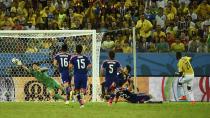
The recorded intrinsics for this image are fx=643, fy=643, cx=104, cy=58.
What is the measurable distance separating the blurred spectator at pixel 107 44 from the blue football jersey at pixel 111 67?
10.1 ft

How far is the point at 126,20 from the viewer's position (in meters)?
27.7

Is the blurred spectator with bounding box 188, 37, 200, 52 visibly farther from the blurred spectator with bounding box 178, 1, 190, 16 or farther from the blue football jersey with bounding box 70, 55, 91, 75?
the blue football jersey with bounding box 70, 55, 91, 75

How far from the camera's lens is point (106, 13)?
93.0 feet

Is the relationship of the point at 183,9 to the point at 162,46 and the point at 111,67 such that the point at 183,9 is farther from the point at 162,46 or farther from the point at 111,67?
the point at 111,67

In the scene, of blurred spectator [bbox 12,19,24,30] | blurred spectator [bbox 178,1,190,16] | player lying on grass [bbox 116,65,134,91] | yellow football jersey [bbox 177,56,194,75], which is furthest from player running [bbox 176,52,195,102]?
blurred spectator [bbox 12,19,24,30]

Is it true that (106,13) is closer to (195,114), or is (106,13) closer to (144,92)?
(144,92)

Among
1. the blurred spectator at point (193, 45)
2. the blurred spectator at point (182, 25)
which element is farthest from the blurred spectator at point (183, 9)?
the blurred spectator at point (193, 45)

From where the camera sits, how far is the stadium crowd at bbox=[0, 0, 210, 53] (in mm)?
25922

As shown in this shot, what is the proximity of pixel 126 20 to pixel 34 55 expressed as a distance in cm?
587

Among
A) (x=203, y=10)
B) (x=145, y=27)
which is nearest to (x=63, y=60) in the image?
(x=145, y=27)

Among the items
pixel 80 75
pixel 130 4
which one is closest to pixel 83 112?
pixel 80 75

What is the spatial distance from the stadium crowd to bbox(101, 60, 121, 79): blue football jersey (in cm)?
242

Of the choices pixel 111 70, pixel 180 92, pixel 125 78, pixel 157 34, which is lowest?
pixel 180 92

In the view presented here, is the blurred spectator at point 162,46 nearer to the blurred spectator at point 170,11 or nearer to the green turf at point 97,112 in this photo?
the blurred spectator at point 170,11
